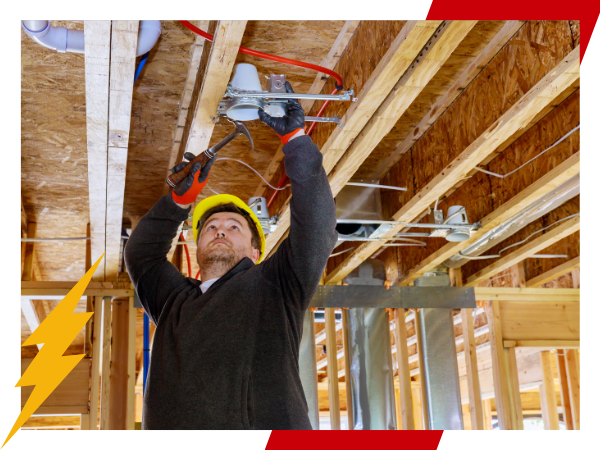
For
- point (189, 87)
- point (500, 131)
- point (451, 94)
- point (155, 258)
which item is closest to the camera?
point (155, 258)

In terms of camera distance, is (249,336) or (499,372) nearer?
(249,336)

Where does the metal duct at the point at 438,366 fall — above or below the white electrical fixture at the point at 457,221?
below

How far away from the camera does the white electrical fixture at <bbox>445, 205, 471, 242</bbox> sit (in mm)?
3340

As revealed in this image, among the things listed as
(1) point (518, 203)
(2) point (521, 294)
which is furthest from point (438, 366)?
(1) point (518, 203)

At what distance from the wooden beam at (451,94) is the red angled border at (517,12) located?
0.40m

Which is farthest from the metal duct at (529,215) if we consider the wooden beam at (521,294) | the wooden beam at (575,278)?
the wooden beam at (575,278)

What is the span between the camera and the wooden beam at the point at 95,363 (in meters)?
3.92

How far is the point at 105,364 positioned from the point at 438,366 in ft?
6.96

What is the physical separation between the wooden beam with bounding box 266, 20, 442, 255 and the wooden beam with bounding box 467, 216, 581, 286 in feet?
4.59

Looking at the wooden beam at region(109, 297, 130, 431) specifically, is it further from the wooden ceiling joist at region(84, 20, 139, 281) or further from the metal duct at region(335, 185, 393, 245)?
the metal duct at region(335, 185, 393, 245)

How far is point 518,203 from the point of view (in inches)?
120

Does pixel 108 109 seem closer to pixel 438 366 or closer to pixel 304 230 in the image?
pixel 304 230

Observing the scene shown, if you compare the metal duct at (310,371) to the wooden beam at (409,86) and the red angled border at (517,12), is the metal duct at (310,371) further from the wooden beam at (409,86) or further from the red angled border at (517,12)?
the red angled border at (517,12)

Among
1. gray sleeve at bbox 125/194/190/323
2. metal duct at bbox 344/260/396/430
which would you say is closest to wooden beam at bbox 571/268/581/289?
metal duct at bbox 344/260/396/430
